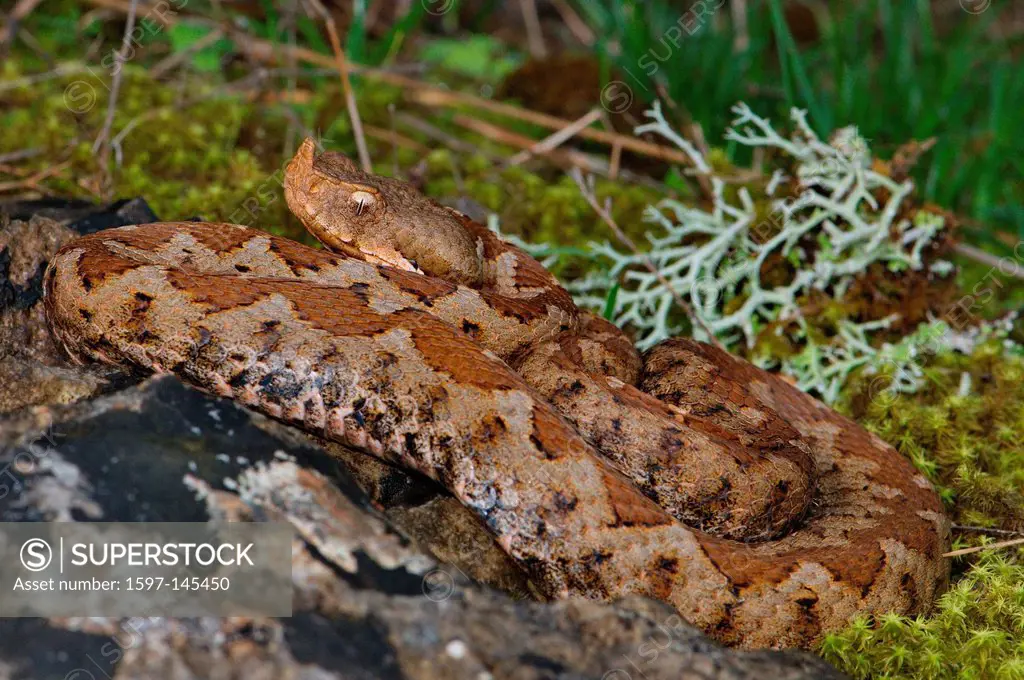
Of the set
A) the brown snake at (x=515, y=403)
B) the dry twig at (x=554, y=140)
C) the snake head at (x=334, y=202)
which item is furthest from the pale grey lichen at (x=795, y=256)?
the snake head at (x=334, y=202)

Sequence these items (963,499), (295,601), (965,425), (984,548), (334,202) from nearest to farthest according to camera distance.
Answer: (295,601) < (984,548) < (334,202) < (963,499) < (965,425)

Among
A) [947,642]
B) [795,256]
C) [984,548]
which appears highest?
[795,256]

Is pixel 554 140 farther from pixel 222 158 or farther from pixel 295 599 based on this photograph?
pixel 295 599

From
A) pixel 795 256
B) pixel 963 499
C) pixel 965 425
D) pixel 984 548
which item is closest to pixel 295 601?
pixel 984 548

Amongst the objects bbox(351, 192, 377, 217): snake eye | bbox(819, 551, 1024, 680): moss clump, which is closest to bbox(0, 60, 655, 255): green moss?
bbox(351, 192, 377, 217): snake eye

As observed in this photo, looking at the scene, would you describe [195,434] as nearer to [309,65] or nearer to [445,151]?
[445,151]

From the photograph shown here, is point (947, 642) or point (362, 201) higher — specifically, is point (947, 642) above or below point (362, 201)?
below

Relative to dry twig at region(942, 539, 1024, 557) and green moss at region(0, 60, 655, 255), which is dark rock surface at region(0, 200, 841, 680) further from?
green moss at region(0, 60, 655, 255)
